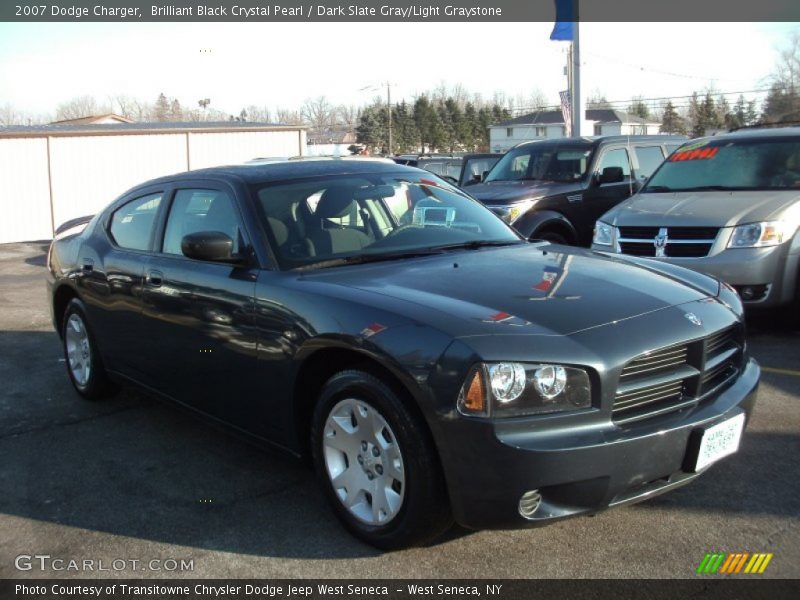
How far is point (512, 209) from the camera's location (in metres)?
9.24

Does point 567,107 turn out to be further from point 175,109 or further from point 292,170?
point 175,109

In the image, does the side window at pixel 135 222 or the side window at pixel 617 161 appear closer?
the side window at pixel 135 222

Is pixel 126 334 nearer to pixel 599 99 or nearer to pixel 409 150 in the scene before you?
pixel 409 150

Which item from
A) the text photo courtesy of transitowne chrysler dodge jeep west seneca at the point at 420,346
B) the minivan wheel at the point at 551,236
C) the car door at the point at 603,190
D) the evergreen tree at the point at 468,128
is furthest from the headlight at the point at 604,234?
the evergreen tree at the point at 468,128

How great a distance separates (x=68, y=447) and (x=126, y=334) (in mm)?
765

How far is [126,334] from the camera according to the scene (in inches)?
201

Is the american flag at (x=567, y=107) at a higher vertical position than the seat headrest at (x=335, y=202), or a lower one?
higher

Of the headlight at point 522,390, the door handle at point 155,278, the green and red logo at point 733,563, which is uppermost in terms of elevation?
the door handle at point 155,278

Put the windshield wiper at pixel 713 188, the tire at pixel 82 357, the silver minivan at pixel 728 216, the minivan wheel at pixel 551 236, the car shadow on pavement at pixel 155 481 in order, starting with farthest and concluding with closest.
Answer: the minivan wheel at pixel 551 236 < the windshield wiper at pixel 713 188 < the silver minivan at pixel 728 216 < the tire at pixel 82 357 < the car shadow on pavement at pixel 155 481

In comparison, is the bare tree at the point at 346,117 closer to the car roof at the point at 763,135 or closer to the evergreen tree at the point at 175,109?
the evergreen tree at the point at 175,109

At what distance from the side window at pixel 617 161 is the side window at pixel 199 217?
6.57 meters

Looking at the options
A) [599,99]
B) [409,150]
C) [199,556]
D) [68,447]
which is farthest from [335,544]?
[599,99]

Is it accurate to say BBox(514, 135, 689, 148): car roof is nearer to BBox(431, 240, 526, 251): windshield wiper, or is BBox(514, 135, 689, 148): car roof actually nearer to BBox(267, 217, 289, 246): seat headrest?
BBox(431, 240, 526, 251): windshield wiper

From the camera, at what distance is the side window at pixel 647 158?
10.7m
